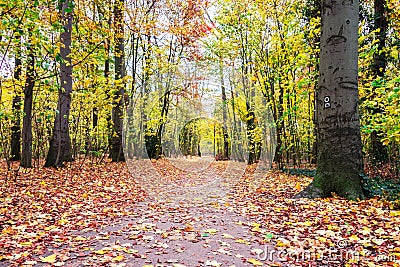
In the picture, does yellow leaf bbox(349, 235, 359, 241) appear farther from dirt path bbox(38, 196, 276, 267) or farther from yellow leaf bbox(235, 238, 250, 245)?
yellow leaf bbox(235, 238, 250, 245)

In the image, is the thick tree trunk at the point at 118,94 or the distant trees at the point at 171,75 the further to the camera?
the thick tree trunk at the point at 118,94

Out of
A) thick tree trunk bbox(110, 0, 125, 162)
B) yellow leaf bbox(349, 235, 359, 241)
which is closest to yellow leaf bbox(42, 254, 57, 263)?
yellow leaf bbox(349, 235, 359, 241)

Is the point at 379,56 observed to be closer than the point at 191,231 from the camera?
No

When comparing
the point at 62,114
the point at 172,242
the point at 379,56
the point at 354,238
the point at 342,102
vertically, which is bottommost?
the point at 172,242

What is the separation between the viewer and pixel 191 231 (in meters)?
3.98

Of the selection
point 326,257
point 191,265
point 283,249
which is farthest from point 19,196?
point 326,257

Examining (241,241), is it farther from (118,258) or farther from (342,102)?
(342,102)

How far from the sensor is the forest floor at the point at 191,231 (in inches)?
116

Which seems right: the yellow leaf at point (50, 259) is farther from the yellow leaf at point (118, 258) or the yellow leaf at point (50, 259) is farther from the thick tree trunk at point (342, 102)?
the thick tree trunk at point (342, 102)

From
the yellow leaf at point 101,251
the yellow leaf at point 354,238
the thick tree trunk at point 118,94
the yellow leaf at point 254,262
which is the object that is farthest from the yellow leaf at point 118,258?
the thick tree trunk at point 118,94

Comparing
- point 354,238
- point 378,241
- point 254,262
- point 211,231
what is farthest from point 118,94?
point 378,241

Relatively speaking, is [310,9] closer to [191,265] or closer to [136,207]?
[136,207]

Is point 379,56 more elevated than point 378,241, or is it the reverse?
point 379,56

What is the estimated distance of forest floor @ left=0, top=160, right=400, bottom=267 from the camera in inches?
116
